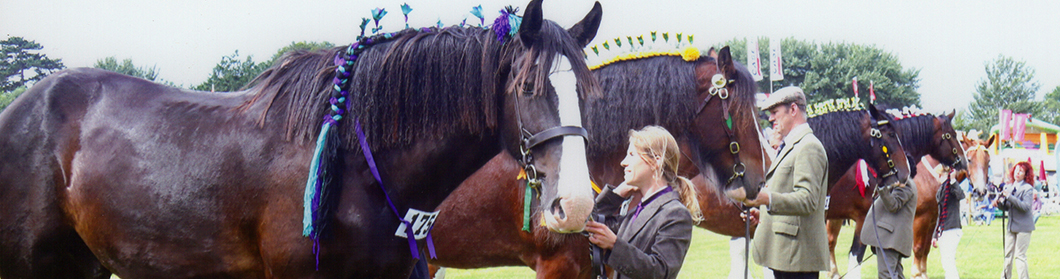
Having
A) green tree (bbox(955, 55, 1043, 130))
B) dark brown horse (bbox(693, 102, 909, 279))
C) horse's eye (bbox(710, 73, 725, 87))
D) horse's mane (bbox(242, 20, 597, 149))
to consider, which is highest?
horse's mane (bbox(242, 20, 597, 149))

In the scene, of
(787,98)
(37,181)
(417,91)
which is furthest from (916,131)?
(37,181)

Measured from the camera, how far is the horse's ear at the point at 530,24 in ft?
7.64

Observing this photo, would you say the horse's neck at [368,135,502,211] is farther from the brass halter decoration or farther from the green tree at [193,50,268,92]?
the green tree at [193,50,268,92]

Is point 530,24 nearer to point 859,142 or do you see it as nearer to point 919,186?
point 859,142

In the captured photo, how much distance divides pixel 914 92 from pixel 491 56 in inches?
1915

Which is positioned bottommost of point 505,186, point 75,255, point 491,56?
point 505,186

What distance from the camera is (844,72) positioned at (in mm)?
43719

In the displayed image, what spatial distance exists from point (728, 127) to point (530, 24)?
2.24m

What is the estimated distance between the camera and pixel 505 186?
449 cm

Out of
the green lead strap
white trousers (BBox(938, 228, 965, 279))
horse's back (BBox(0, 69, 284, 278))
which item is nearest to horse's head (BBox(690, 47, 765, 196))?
the green lead strap

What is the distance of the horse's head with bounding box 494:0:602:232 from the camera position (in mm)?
2080

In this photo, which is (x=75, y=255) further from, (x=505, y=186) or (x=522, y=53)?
(x=505, y=186)

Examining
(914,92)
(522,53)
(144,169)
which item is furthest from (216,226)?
(914,92)

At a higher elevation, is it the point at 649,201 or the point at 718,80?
the point at 718,80
